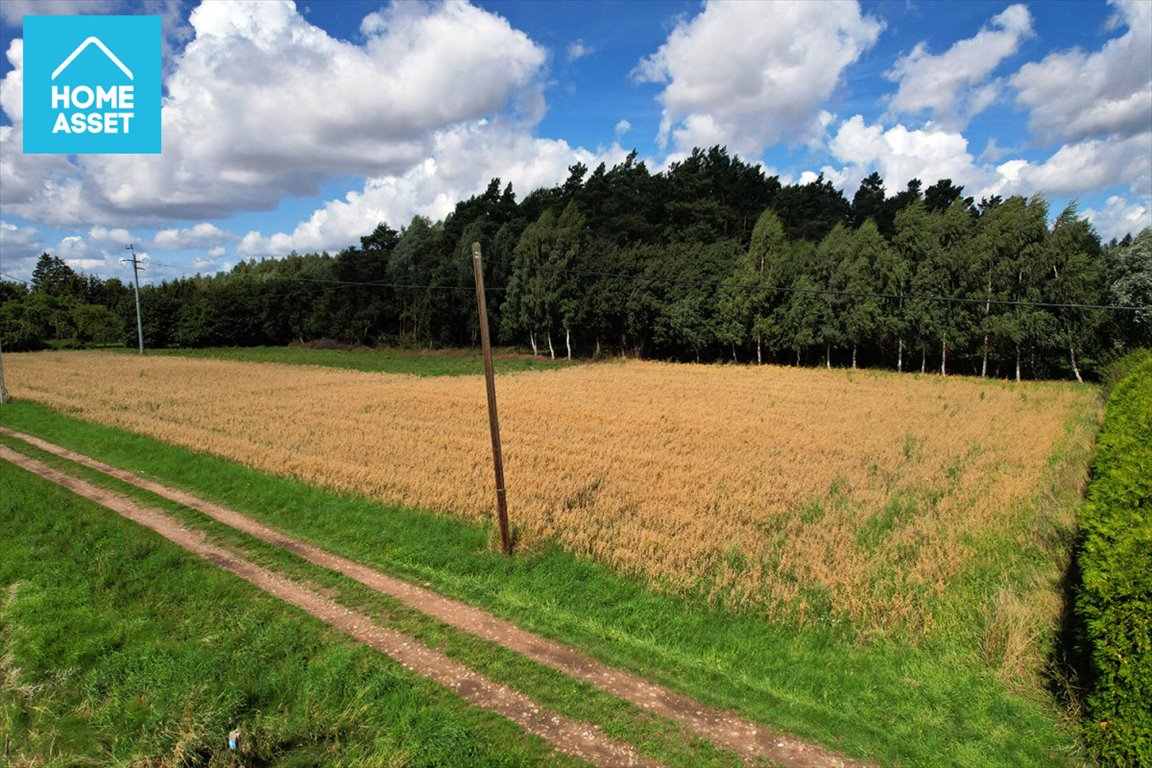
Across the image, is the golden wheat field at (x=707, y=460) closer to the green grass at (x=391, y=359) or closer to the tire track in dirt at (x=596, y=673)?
the tire track in dirt at (x=596, y=673)

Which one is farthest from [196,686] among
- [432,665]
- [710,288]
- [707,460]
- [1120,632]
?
[710,288]

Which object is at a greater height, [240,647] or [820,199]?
[820,199]

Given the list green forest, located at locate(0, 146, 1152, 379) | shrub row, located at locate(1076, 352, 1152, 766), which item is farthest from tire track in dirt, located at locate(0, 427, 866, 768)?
green forest, located at locate(0, 146, 1152, 379)

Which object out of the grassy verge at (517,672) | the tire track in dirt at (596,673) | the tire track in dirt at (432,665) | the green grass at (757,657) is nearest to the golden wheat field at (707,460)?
the green grass at (757,657)

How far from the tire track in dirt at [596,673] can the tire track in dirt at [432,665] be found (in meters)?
0.70

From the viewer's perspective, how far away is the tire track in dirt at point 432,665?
624 cm

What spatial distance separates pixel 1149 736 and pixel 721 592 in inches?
205

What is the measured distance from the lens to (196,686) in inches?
281

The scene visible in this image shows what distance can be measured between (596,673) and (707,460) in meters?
11.8

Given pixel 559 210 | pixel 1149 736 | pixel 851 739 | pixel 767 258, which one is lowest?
pixel 851 739

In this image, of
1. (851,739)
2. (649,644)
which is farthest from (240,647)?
(851,739)

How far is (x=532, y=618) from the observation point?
8844mm

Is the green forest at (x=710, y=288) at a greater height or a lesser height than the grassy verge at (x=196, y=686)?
greater

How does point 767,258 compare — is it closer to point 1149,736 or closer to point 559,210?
point 559,210
